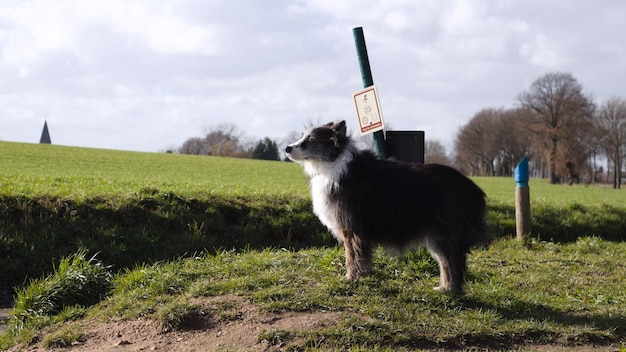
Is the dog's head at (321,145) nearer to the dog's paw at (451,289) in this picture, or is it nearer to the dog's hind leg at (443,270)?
the dog's hind leg at (443,270)

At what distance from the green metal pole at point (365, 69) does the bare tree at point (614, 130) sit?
2576 inches

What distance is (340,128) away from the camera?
7.04 metres

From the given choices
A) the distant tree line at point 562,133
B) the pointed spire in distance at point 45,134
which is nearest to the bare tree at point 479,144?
the distant tree line at point 562,133

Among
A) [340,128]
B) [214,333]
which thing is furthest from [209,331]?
[340,128]

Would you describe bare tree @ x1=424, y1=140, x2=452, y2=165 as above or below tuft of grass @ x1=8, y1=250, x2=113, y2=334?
above

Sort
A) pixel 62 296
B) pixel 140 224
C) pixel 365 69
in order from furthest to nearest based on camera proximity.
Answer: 1. pixel 140 224
2. pixel 365 69
3. pixel 62 296

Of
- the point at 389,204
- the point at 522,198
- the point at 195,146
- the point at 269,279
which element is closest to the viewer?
the point at 389,204

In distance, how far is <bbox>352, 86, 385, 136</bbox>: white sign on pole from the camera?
820 centimetres

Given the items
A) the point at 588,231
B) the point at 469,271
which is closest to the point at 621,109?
the point at 588,231

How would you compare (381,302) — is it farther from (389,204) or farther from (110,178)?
(110,178)

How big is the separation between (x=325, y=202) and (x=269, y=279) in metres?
1.19

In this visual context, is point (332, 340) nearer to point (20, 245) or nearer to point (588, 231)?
point (20, 245)

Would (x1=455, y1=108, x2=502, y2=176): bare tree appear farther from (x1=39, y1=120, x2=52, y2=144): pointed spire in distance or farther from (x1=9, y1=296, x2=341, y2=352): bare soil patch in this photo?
(x1=9, y1=296, x2=341, y2=352): bare soil patch

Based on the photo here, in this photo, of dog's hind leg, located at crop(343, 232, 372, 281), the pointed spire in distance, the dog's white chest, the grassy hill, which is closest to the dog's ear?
the dog's white chest
